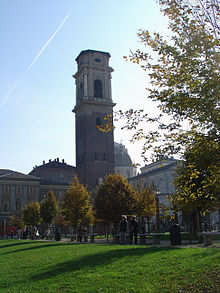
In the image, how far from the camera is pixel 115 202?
90.2ft

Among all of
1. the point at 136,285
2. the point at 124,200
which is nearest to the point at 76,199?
the point at 124,200

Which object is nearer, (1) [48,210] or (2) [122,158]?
(1) [48,210]

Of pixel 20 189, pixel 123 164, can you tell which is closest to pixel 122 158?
pixel 123 164

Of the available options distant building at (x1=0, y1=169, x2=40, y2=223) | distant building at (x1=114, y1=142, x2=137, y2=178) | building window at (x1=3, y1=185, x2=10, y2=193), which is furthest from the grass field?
distant building at (x1=114, y1=142, x2=137, y2=178)

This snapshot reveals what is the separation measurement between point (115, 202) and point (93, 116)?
4392 centimetres

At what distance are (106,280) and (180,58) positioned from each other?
587 cm

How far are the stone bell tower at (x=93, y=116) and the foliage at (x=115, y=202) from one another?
38.0m

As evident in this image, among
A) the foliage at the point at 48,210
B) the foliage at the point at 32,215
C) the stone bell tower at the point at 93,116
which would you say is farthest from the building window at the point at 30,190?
the foliage at the point at 48,210

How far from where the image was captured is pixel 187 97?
9.00m

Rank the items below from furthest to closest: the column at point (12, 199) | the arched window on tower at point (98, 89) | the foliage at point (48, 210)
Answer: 1. the column at point (12, 199)
2. the arched window on tower at point (98, 89)
3. the foliage at point (48, 210)

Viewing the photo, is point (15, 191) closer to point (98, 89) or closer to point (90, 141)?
point (90, 141)

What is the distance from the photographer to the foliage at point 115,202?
27594 millimetres

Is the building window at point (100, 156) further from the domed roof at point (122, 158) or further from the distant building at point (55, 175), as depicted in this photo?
the domed roof at point (122, 158)

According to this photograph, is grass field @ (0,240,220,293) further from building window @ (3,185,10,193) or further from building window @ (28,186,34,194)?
building window @ (28,186,34,194)
